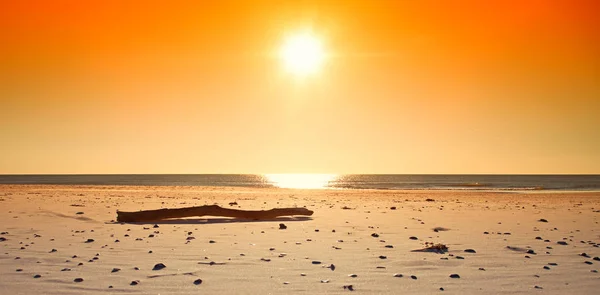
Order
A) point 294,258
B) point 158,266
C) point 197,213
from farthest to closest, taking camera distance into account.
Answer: point 197,213 < point 294,258 < point 158,266

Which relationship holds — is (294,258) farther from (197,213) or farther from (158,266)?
(197,213)

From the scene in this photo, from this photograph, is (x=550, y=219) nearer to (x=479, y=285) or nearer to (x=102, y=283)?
(x=479, y=285)

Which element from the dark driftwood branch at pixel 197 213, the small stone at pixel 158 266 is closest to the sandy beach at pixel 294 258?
the small stone at pixel 158 266

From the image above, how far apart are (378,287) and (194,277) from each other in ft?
10.8

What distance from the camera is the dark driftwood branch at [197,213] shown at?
1961cm

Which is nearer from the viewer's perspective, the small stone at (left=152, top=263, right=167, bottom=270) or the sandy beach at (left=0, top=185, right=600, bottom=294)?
the sandy beach at (left=0, top=185, right=600, bottom=294)

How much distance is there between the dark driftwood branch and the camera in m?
19.6

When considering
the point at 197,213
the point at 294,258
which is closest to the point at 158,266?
the point at 294,258

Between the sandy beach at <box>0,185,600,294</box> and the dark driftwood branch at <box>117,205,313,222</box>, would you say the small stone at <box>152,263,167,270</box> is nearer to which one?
Answer: the sandy beach at <box>0,185,600,294</box>

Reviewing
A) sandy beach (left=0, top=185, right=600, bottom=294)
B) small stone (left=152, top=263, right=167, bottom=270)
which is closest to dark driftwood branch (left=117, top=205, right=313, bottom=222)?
sandy beach (left=0, top=185, right=600, bottom=294)

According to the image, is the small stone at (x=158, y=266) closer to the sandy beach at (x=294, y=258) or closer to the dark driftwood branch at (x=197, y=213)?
the sandy beach at (x=294, y=258)

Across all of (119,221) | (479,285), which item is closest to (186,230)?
(119,221)

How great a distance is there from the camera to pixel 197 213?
66.7ft

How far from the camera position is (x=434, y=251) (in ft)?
40.9
